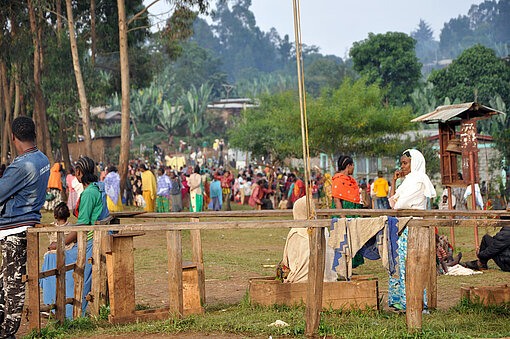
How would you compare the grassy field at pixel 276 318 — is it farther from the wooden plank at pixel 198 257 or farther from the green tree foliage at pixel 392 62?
the green tree foliage at pixel 392 62

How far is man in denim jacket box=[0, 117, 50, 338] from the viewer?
5.61 meters

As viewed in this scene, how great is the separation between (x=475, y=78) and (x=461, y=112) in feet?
128

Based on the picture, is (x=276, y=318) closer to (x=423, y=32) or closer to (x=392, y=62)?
(x=392, y=62)

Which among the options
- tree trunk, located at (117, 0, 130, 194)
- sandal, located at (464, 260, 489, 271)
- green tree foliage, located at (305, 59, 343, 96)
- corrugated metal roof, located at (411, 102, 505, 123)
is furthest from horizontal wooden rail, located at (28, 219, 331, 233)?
green tree foliage, located at (305, 59, 343, 96)

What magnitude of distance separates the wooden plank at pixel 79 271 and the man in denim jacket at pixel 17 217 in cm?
79

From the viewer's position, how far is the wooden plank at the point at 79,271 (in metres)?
6.60

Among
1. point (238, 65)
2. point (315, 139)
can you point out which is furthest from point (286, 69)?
point (315, 139)

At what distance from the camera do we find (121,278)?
20.7 feet

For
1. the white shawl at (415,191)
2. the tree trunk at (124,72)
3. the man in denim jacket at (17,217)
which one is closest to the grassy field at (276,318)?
the man in denim jacket at (17,217)

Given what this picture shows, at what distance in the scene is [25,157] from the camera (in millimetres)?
5766

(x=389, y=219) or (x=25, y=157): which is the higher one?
(x=25, y=157)

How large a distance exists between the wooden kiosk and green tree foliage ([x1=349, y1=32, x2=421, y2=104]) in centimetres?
3912

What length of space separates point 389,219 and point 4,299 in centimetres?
351

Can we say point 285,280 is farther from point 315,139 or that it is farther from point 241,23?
point 241,23
